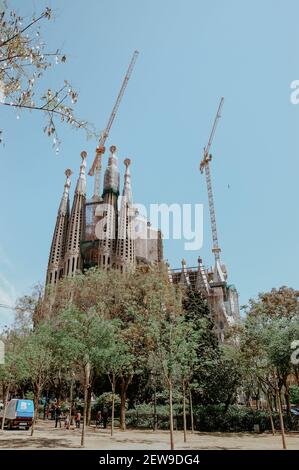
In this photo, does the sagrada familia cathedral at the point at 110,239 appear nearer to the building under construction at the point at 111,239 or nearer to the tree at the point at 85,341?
the building under construction at the point at 111,239

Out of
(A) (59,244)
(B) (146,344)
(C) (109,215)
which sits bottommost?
(B) (146,344)

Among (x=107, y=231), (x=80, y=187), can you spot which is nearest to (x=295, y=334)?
(x=107, y=231)

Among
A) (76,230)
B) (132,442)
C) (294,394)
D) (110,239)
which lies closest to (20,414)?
(132,442)

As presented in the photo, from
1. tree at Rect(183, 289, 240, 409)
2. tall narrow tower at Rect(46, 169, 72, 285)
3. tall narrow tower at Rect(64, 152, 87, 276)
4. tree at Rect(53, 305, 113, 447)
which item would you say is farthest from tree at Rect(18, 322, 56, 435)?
tall narrow tower at Rect(46, 169, 72, 285)

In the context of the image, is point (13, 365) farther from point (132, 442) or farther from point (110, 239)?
point (110, 239)

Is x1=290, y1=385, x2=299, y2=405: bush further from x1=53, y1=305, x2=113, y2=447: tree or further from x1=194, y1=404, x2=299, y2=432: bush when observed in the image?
x1=53, y1=305, x2=113, y2=447: tree

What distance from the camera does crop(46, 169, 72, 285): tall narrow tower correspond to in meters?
85.2

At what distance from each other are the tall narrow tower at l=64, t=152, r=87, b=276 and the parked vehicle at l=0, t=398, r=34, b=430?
2109 inches

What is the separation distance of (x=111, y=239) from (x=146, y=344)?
5406cm

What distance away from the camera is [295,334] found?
56.5 feet

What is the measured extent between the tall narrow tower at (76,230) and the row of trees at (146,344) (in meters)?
42.4

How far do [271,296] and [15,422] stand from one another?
19.4 meters

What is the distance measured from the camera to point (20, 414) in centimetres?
2309

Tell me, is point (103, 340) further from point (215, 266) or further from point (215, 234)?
point (215, 234)
